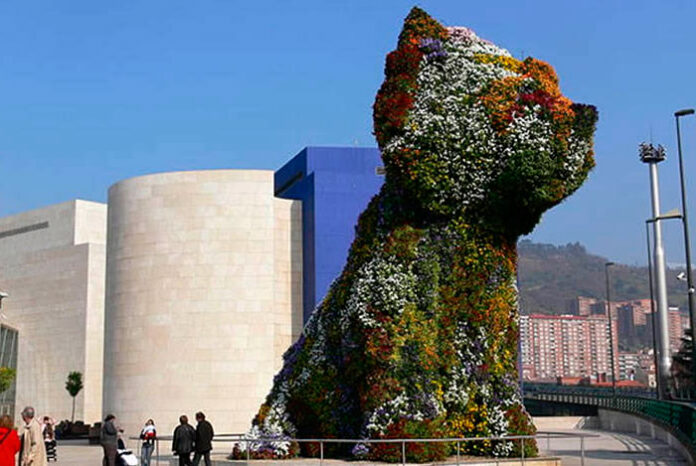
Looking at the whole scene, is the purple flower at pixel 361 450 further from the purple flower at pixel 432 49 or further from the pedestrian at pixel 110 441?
the purple flower at pixel 432 49

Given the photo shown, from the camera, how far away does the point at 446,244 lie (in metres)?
15.3

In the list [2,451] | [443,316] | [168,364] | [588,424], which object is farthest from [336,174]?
[2,451]

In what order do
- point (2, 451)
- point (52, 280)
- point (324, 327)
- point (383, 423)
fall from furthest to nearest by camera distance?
point (52, 280) → point (324, 327) → point (383, 423) → point (2, 451)

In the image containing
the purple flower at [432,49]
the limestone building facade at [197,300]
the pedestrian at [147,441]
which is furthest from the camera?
the limestone building facade at [197,300]

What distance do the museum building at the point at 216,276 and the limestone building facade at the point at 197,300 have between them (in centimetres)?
5

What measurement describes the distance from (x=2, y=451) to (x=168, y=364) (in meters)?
29.7

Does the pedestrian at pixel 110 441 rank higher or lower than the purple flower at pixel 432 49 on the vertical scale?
lower

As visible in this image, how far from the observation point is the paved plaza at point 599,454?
19172 mm

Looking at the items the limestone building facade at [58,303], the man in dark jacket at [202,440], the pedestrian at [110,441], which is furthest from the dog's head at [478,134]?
the limestone building facade at [58,303]

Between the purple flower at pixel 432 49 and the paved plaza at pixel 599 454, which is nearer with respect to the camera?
the purple flower at pixel 432 49

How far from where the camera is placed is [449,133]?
15.2 m

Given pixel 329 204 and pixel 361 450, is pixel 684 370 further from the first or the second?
pixel 361 450

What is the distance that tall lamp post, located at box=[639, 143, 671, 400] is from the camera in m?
55.4

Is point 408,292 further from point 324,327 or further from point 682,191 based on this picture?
point 682,191
